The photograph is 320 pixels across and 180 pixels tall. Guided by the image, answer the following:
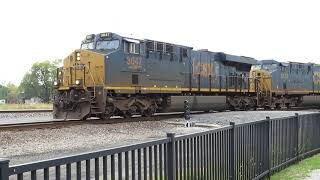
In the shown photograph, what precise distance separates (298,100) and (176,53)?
1978cm

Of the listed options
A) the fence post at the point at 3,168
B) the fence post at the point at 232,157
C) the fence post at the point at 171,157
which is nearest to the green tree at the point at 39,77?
the fence post at the point at 232,157

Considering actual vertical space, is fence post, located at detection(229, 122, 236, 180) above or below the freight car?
below

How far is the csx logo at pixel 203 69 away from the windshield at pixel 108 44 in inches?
270

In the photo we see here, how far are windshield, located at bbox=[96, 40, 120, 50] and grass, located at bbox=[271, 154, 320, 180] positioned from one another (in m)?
11.7

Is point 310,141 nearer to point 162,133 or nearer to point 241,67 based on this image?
point 162,133

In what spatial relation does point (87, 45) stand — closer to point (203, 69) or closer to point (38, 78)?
point (203, 69)

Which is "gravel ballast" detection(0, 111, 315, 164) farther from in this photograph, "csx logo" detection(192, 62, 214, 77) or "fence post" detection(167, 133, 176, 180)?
"csx logo" detection(192, 62, 214, 77)

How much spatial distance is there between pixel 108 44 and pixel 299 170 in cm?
1319

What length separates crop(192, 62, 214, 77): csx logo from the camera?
87.5ft

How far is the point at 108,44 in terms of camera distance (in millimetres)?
21047

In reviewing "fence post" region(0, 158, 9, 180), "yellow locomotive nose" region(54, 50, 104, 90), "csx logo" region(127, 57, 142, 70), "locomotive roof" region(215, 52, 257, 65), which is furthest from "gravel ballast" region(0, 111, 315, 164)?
"locomotive roof" region(215, 52, 257, 65)

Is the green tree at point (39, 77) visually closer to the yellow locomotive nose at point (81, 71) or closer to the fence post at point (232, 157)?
the yellow locomotive nose at point (81, 71)

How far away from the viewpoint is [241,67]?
1292 inches

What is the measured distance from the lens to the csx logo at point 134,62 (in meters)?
21.0
